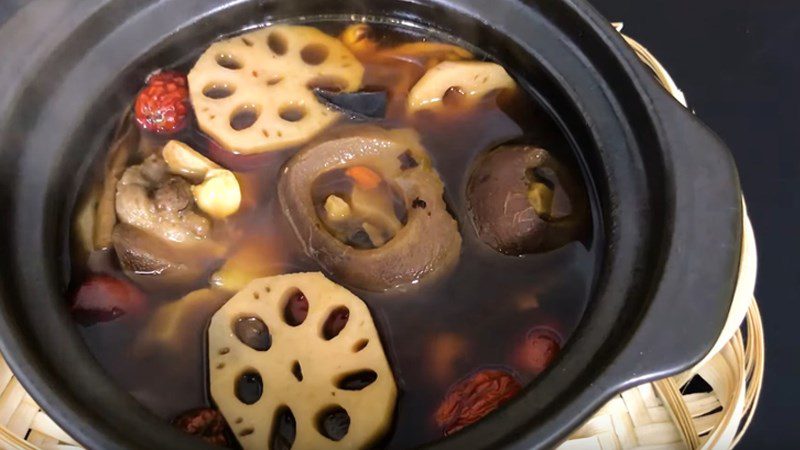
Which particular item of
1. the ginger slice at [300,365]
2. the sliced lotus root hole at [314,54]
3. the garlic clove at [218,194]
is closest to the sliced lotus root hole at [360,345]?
the ginger slice at [300,365]

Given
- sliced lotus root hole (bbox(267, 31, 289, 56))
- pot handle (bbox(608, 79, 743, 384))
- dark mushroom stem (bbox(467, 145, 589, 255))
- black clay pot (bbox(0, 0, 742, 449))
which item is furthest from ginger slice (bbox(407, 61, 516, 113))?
pot handle (bbox(608, 79, 743, 384))

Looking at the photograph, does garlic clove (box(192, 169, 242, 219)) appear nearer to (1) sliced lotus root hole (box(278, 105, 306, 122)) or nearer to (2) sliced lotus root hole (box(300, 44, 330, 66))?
(1) sliced lotus root hole (box(278, 105, 306, 122))

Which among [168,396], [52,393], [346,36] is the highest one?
[346,36]

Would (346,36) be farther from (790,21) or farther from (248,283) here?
(790,21)

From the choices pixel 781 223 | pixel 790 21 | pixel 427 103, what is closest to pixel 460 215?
pixel 427 103

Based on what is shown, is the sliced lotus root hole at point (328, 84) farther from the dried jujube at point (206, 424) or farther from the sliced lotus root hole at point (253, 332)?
the dried jujube at point (206, 424)

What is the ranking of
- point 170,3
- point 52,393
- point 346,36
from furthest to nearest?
point 346,36, point 170,3, point 52,393

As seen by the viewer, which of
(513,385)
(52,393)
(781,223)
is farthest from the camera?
(781,223)
